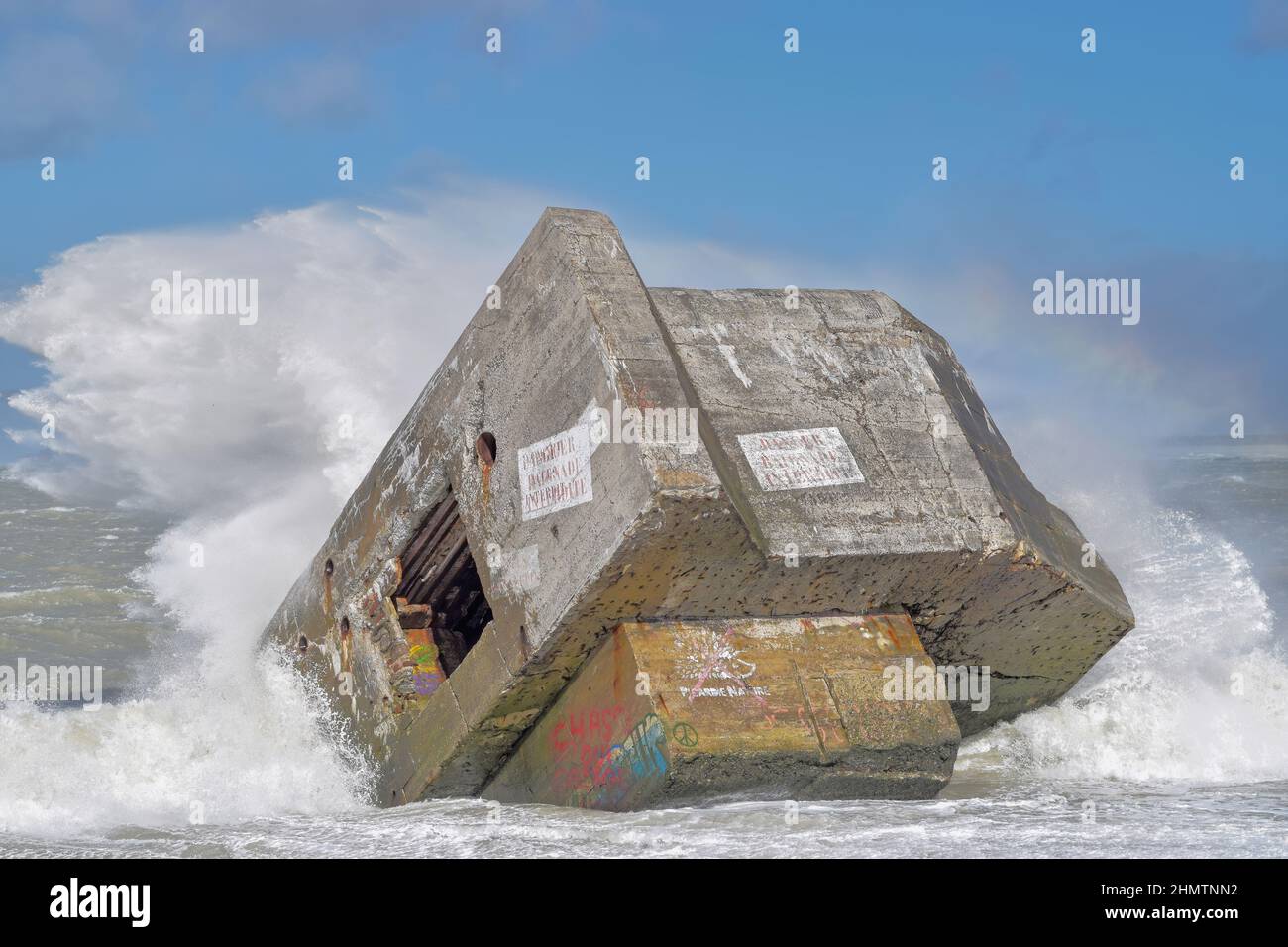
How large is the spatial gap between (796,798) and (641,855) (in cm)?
108

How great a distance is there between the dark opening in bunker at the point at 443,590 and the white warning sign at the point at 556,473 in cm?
87

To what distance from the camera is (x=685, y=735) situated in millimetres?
5570

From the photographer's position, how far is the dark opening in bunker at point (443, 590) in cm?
704

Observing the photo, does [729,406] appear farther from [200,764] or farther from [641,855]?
[200,764]

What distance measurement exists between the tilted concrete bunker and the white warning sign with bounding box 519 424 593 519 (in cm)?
1

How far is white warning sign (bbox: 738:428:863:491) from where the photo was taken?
6074 mm

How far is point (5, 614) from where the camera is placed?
13.3 metres

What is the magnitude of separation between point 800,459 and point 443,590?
207 centimetres
